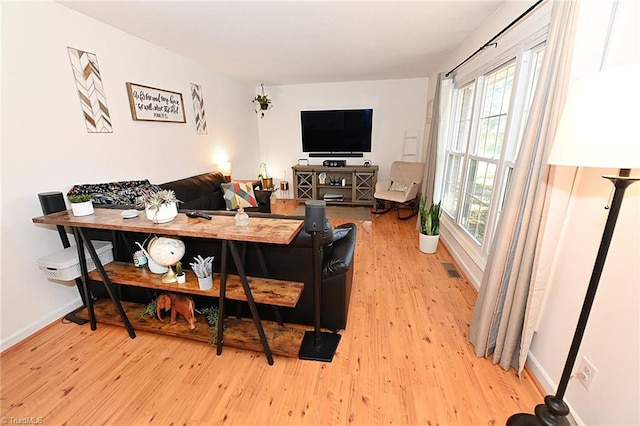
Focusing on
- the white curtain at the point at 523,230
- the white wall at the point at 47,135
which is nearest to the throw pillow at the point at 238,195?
the white wall at the point at 47,135

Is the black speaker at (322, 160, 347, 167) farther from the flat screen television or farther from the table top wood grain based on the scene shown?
the table top wood grain

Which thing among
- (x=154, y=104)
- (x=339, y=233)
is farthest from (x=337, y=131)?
(x=339, y=233)

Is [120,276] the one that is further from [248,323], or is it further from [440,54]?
[440,54]

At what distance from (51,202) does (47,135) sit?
0.50 m

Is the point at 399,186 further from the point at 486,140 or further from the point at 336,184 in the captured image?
the point at 486,140

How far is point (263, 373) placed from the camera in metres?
1.50

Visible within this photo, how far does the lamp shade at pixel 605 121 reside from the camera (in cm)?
72

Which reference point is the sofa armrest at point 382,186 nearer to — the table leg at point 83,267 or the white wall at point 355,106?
the white wall at point 355,106

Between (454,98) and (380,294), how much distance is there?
8.64 ft

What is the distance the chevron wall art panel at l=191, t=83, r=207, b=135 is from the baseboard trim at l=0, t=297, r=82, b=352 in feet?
7.50

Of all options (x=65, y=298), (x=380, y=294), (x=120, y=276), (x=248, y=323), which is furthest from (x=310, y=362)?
(x=65, y=298)

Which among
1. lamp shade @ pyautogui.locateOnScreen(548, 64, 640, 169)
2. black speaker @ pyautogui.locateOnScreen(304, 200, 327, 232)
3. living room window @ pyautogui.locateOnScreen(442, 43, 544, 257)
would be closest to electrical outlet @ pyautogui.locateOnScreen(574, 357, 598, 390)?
lamp shade @ pyautogui.locateOnScreen(548, 64, 640, 169)

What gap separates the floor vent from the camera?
2508 mm

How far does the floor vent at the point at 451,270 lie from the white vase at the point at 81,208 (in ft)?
9.80
